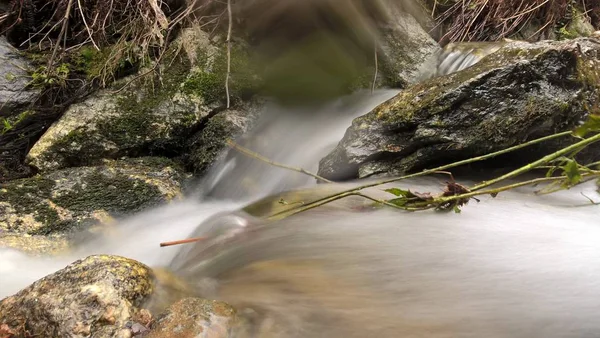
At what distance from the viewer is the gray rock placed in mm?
3332

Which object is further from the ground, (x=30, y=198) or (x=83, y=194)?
(x=30, y=198)

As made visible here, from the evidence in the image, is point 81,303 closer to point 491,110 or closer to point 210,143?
point 210,143

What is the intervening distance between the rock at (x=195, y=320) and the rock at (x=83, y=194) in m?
1.43

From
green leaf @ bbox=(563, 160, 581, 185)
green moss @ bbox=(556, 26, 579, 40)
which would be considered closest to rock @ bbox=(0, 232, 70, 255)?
green leaf @ bbox=(563, 160, 581, 185)

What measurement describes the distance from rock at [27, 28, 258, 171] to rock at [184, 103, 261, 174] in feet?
0.27

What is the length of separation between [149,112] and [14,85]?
3.85ft

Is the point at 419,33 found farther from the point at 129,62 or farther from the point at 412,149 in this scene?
the point at 129,62

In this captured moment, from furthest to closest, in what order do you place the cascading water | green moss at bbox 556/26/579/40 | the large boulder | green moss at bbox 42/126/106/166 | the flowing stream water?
1. green moss at bbox 556/26/579/40
2. the large boulder
3. green moss at bbox 42/126/106/166
4. the cascading water
5. the flowing stream water

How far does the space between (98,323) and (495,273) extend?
1.57m

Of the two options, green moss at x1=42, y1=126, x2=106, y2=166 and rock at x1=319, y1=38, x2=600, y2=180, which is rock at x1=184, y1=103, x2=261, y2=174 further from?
rock at x1=319, y1=38, x2=600, y2=180

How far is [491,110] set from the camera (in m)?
2.67

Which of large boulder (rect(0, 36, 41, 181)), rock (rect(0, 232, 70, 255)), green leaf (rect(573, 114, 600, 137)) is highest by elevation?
large boulder (rect(0, 36, 41, 181))

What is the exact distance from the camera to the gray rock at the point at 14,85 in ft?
10.9

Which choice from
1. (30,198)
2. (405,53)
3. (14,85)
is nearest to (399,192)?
(30,198)
